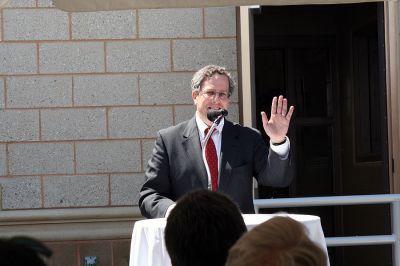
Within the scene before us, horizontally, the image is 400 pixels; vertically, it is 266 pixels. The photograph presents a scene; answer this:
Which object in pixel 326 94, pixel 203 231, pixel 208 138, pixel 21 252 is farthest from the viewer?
pixel 326 94

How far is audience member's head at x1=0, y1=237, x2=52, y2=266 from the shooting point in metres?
1.78

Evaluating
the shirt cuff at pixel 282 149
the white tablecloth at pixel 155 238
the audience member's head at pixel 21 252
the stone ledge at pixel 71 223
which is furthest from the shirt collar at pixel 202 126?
the stone ledge at pixel 71 223

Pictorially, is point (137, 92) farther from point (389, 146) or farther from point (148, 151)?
point (389, 146)

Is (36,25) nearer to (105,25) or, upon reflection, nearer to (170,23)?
(105,25)

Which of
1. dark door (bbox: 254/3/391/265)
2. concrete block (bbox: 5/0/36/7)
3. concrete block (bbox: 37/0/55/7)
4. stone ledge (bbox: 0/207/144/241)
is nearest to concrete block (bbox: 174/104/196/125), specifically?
stone ledge (bbox: 0/207/144/241)

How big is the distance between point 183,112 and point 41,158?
1143mm

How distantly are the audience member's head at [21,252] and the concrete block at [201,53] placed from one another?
518cm

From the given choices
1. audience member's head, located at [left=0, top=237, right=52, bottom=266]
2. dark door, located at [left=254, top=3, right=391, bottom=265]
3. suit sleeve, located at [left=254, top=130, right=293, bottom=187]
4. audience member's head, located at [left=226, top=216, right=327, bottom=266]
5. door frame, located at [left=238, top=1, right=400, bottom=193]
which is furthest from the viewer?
dark door, located at [left=254, top=3, right=391, bottom=265]

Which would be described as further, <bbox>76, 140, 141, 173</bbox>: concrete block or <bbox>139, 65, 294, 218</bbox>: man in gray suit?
<bbox>76, 140, 141, 173</bbox>: concrete block

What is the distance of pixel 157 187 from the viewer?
165 inches

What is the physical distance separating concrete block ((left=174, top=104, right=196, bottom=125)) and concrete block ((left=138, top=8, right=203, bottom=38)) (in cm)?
55

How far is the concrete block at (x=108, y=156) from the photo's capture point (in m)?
6.93

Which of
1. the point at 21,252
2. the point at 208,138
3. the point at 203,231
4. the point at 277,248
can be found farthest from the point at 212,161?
the point at 21,252

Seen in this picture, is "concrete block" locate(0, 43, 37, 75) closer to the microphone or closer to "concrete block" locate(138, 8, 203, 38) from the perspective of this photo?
"concrete block" locate(138, 8, 203, 38)
